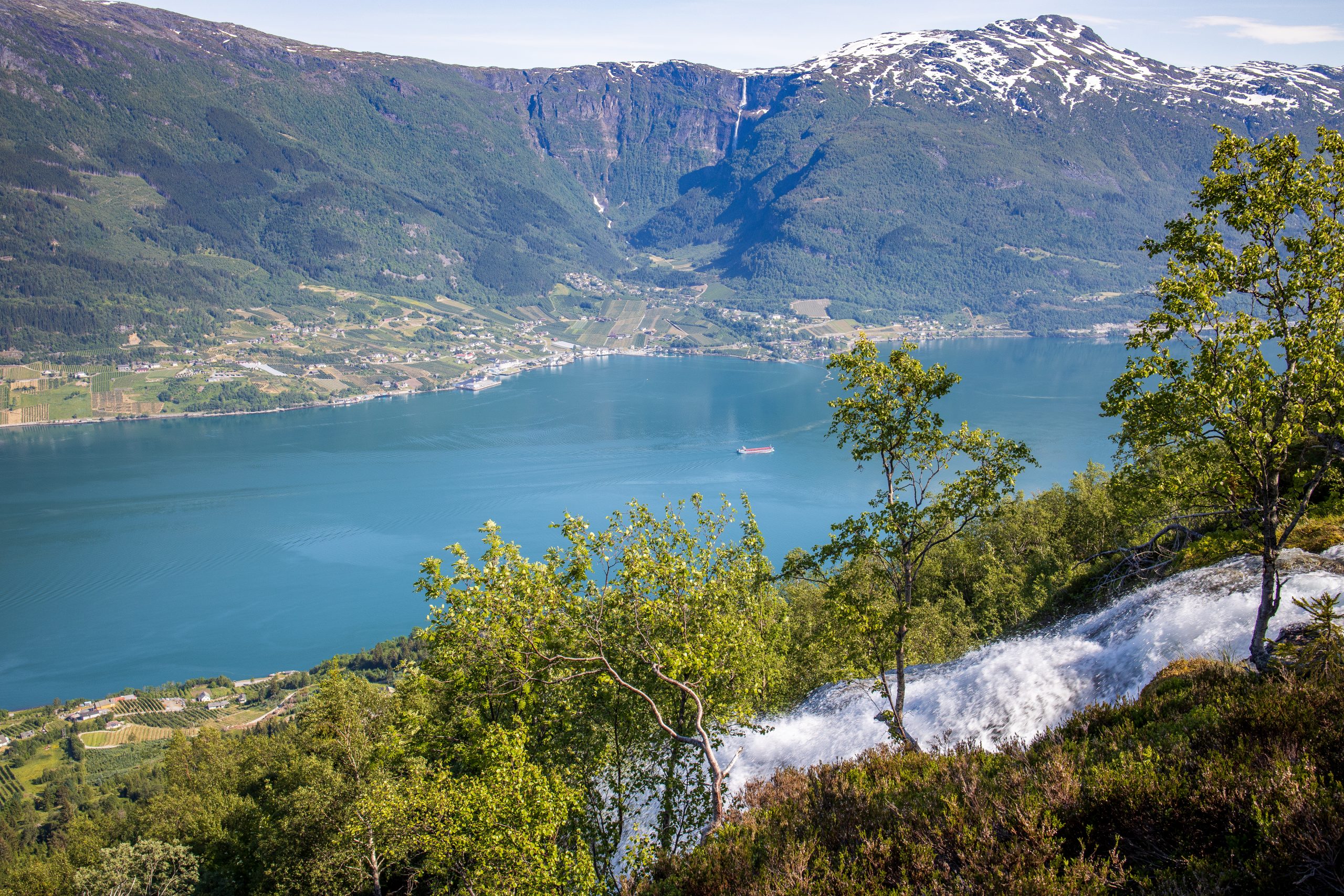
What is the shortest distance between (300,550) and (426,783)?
73.6 meters

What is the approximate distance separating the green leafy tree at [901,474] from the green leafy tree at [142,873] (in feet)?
57.9

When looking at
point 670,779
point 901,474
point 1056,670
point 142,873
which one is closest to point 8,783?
point 142,873

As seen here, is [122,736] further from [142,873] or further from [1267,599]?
[1267,599]

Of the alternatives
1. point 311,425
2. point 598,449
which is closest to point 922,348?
point 598,449

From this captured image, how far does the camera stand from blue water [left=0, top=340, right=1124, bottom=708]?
61719 mm

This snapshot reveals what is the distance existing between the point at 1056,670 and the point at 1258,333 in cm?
642

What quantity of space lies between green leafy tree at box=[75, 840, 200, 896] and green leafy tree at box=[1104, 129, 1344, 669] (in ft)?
72.2

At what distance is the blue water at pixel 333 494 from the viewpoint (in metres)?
61.7

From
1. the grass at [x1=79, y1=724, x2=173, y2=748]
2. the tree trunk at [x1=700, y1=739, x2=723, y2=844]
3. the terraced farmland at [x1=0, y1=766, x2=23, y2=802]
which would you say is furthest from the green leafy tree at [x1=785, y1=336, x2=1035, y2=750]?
the terraced farmland at [x1=0, y1=766, x2=23, y2=802]

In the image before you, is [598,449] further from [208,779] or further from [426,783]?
[426,783]

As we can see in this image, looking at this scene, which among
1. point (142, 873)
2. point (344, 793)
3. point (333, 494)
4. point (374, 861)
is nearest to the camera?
point (374, 861)

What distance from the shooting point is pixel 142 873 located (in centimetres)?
1756

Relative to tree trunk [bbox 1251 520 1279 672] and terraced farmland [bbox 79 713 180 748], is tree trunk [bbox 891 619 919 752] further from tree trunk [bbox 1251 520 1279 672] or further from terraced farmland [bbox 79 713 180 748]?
terraced farmland [bbox 79 713 180 748]

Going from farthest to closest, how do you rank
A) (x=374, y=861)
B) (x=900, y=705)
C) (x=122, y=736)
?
(x=122, y=736) → (x=374, y=861) → (x=900, y=705)
